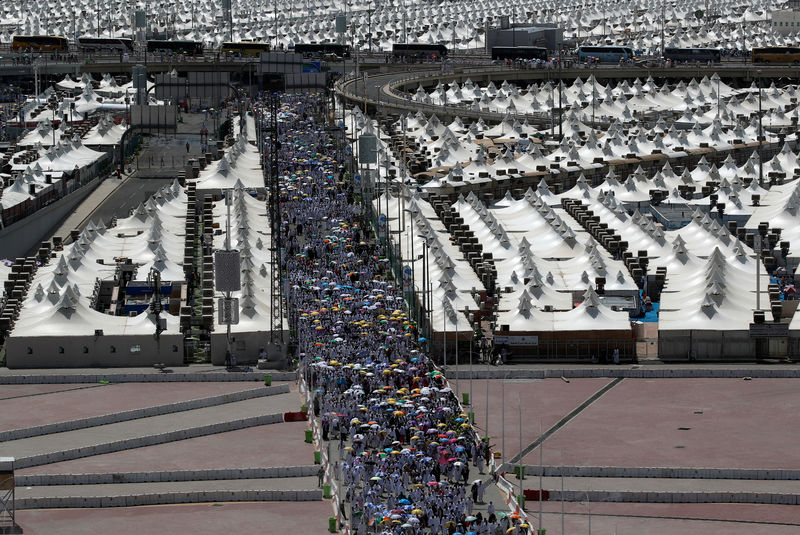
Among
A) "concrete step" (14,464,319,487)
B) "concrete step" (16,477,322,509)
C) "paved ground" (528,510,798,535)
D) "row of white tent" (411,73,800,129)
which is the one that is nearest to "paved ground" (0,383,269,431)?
"concrete step" (14,464,319,487)

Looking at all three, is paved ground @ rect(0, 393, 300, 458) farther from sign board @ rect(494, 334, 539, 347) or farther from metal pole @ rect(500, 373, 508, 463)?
sign board @ rect(494, 334, 539, 347)

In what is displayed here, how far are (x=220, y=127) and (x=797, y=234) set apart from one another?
2671 inches

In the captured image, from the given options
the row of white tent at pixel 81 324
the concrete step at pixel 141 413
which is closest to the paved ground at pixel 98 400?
the concrete step at pixel 141 413

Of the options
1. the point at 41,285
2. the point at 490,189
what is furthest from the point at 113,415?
the point at 490,189

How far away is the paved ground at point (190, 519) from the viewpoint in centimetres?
6269

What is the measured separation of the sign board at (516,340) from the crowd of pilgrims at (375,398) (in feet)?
11.4

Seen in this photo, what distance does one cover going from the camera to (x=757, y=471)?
67.8 m

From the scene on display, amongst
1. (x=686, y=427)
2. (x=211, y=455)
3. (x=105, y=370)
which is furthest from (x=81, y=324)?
(x=686, y=427)

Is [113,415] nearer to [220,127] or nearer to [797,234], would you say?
[797,234]

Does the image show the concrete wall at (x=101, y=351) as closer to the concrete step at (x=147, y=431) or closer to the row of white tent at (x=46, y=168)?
the concrete step at (x=147, y=431)

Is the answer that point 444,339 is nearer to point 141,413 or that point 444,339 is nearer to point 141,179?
point 141,413

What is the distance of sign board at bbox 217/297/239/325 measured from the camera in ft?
273

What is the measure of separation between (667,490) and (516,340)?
19266mm

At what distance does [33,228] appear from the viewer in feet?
379
